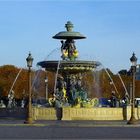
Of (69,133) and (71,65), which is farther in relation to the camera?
(71,65)

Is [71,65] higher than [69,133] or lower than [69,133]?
higher

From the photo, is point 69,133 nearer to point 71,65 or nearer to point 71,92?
point 71,65

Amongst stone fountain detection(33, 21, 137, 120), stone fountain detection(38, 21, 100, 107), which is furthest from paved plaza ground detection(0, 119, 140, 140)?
stone fountain detection(38, 21, 100, 107)

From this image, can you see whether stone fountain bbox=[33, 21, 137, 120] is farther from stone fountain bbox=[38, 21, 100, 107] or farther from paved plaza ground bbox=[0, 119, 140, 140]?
paved plaza ground bbox=[0, 119, 140, 140]

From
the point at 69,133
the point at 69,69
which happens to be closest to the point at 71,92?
the point at 69,69

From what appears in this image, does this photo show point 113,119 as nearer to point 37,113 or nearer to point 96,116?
point 96,116

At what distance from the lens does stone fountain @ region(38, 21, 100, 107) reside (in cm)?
4931

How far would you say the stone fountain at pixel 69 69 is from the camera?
49312mm

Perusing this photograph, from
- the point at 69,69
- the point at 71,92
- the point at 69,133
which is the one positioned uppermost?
the point at 69,69

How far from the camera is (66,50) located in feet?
172

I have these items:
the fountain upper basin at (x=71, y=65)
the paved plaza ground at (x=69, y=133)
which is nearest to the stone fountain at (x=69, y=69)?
the fountain upper basin at (x=71, y=65)

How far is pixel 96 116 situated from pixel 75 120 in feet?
7.30

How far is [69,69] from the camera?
49.8 meters

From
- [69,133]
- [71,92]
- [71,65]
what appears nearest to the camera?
[69,133]
